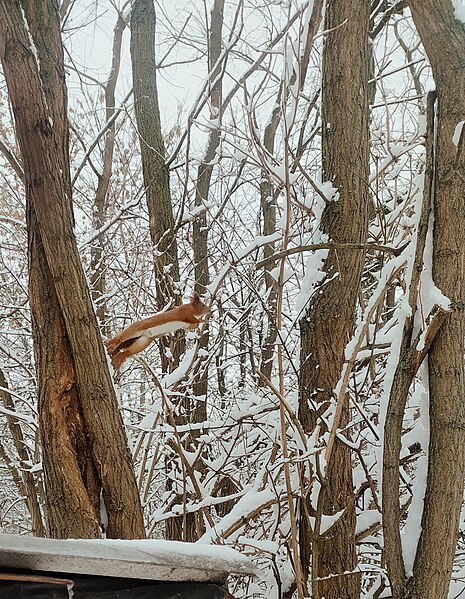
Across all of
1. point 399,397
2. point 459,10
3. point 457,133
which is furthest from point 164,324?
point 459,10

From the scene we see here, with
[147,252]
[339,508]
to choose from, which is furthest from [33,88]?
[147,252]

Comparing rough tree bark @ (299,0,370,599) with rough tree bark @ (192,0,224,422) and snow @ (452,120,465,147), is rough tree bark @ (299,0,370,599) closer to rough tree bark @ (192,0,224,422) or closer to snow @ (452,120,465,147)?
snow @ (452,120,465,147)

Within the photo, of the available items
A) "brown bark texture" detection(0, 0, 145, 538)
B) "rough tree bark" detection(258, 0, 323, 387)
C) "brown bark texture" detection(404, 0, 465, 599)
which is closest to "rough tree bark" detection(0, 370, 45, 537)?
"rough tree bark" detection(258, 0, 323, 387)

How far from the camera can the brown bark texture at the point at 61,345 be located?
235cm

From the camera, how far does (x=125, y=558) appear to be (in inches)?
55.9

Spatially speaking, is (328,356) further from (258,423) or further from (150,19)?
(150,19)

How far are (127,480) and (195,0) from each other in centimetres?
493

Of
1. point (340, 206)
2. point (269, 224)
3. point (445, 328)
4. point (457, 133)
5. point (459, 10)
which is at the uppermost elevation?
point (269, 224)

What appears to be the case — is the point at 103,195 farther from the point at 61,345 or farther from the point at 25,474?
the point at 61,345

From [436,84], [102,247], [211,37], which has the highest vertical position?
[211,37]

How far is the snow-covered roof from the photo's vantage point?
4.22 feet

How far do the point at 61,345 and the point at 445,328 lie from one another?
145 cm

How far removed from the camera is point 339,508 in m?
2.90

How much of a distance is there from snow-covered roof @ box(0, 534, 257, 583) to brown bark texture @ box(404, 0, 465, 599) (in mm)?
782
